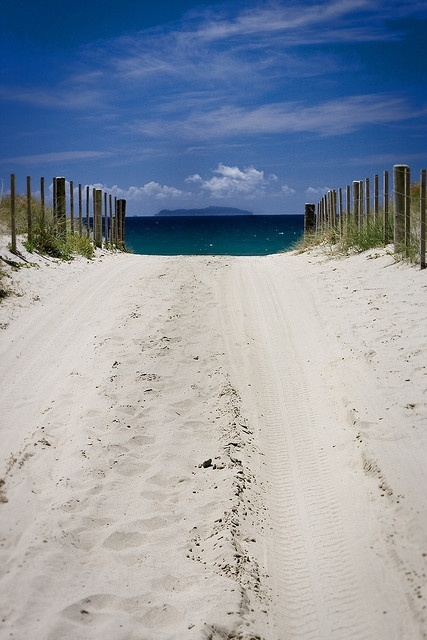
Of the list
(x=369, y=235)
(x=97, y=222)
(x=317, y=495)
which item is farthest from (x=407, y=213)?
(x=97, y=222)

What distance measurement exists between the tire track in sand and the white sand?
0.02m

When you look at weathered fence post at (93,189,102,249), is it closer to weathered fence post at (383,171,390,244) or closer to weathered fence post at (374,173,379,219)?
weathered fence post at (374,173,379,219)

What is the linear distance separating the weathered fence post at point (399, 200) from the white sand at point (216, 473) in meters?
2.50

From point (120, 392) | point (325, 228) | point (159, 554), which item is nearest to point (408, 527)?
point (159, 554)

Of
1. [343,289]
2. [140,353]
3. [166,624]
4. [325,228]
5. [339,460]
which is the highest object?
[325,228]

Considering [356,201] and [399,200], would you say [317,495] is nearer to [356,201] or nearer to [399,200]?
[399,200]

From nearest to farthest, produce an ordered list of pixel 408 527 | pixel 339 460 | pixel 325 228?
pixel 408 527
pixel 339 460
pixel 325 228

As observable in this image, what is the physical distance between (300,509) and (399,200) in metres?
9.22

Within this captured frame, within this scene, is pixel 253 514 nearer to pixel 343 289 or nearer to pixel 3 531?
pixel 3 531

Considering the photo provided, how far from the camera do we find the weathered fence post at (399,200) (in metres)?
12.4

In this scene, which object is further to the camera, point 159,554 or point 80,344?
point 80,344

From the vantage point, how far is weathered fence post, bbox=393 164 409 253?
12.4 meters

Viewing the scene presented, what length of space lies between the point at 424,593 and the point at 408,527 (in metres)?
0.63

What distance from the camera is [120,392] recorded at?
6738 mm
